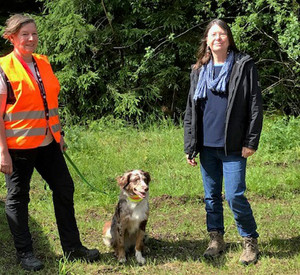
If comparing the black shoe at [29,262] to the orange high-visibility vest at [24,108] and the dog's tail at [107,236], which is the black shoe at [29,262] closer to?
the dog's tail at [107,236]

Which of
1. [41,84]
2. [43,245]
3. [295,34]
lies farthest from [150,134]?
[41,84]

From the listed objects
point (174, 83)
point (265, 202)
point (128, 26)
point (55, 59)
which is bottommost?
point (265, 202)

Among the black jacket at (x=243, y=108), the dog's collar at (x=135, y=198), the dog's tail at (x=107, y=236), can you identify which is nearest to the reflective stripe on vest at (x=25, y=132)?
the dog's collar at (x=135, y=198)

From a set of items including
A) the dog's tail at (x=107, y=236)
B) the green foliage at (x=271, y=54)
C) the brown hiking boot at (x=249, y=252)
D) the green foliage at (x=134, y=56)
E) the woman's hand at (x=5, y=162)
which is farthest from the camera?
the green foliage at (x=134, y=56)

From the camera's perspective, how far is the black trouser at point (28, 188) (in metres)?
3.94

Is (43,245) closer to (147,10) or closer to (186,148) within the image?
(186,148)

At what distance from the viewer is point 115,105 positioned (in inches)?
407

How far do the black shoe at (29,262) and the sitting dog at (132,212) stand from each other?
742 mm

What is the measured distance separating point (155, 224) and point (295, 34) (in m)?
4.41

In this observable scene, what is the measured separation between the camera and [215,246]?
173 inches

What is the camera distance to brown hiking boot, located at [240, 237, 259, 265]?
4165 millimetres

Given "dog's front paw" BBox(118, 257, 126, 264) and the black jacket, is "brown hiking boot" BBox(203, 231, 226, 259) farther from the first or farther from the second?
the black jacket

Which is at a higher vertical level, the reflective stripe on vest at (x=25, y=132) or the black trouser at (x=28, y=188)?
the reflective stripe on vest at (x=25, y=132)

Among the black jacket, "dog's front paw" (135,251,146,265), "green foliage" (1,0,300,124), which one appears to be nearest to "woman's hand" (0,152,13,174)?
"dog's front paw" (135,251,146,265)
